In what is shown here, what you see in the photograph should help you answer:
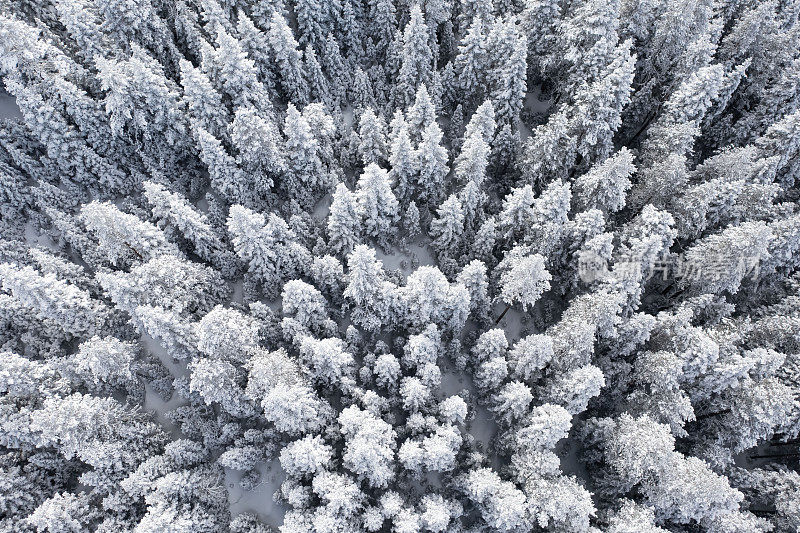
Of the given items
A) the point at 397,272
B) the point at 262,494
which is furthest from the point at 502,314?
the point at 262,494

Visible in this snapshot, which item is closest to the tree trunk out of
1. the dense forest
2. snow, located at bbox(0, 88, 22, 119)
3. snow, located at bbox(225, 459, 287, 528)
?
the dense forest

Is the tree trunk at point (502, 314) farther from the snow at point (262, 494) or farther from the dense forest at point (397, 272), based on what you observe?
the snow at point (262, 494)

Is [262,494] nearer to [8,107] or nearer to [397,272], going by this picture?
[397,272]

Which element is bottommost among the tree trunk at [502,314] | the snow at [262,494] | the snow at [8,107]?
the snow at [262,494]

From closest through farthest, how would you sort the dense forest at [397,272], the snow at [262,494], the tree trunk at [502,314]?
the dense forest at [397,272] < the snow at [262,494] < the tree trunk at [502,314]

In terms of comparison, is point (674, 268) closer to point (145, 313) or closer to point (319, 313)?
point (319, 313)

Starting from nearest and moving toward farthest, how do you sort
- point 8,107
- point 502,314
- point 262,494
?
1. point 262,494
2. point 502,314
3. point 8,107

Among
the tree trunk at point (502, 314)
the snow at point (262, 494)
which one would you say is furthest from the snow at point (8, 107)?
the tree trunk at point (502, 314)

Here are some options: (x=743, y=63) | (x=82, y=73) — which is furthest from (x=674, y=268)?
(x=82, y=73)
